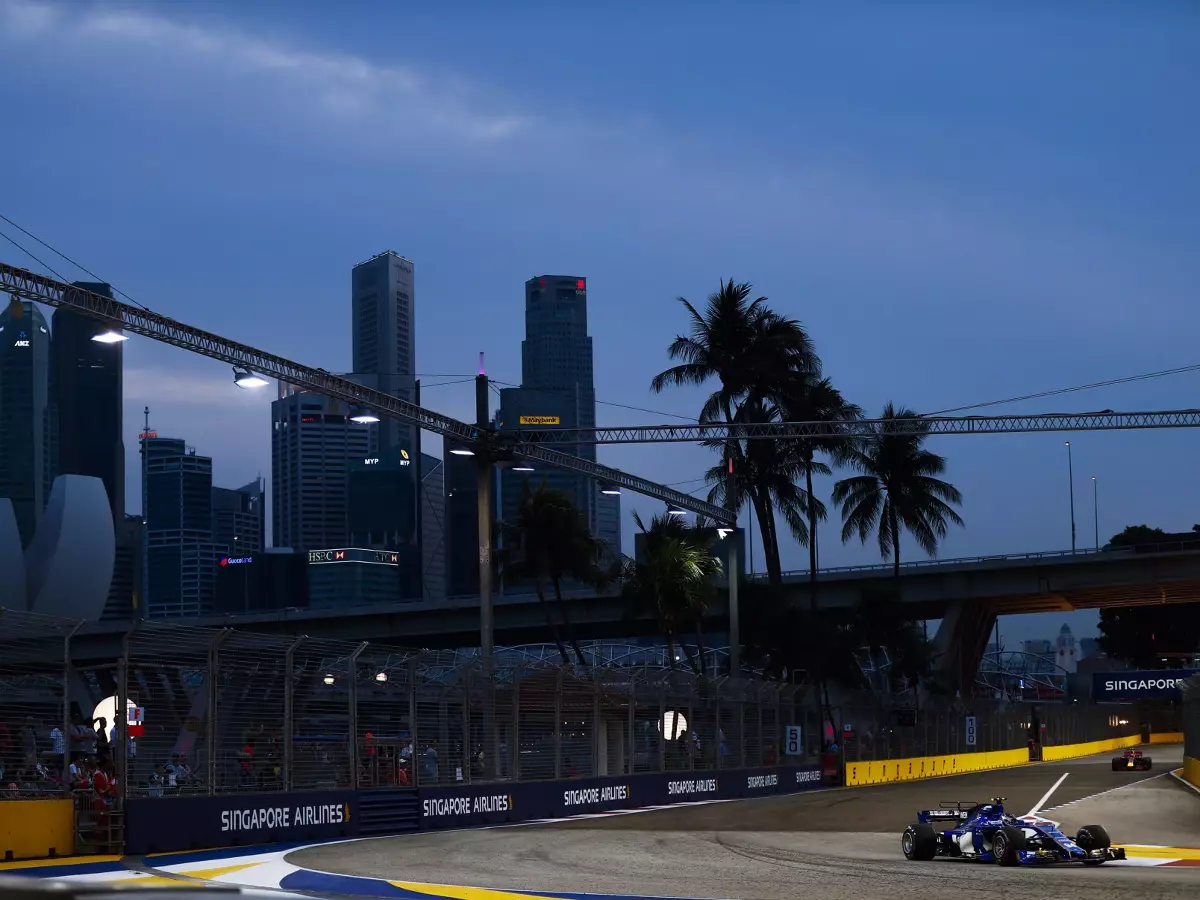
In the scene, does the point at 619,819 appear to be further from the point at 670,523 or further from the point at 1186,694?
the point at 670,523

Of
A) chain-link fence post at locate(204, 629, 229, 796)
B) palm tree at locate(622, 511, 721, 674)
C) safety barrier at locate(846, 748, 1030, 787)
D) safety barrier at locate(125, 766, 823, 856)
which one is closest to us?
safety barrier at locate(125, 766, 823, 856)

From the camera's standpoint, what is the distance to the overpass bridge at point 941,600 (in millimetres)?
86062

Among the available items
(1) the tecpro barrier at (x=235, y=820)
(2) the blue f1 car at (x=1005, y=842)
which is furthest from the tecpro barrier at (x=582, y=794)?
(2) the blue f1 car at (x=1005, y=842)

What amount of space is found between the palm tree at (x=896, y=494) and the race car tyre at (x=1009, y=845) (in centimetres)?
6084

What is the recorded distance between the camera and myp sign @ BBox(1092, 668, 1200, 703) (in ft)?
303

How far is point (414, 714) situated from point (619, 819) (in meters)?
5.57

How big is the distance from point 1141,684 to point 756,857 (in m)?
81.7

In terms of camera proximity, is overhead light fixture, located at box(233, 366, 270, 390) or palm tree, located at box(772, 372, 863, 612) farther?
palm tree, located at box(772, 372, 863, 612)

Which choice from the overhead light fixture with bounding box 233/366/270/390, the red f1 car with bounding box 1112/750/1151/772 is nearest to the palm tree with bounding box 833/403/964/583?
the red f1 car with bounding box 1112/750/1151/772

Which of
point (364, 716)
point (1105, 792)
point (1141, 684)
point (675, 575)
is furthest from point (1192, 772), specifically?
point (1141, 684)

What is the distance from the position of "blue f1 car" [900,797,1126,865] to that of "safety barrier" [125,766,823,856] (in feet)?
31.1

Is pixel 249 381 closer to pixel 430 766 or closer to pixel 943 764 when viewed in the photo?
pixel 430 766

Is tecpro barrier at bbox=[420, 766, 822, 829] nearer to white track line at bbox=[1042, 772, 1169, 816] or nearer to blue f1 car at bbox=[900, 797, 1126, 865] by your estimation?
white track line at bbox=[1042, 772, 1169, 816]

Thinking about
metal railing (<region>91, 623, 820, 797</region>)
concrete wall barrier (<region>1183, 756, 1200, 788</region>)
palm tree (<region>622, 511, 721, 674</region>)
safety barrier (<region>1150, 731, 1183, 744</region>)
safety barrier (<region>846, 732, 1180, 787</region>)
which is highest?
palm tree (<region>622, 511, 721, 674</region>)
